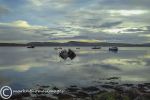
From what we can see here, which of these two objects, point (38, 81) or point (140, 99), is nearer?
point (140, 99)

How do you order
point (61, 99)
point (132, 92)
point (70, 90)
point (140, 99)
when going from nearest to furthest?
point (140, 99) < point (132, 92) < point (61, 99) < point (70, 90)

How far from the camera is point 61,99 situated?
19.5 metres

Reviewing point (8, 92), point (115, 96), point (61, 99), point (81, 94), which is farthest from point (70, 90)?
point (115, 96)

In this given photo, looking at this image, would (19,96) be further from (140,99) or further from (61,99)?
(140,99)

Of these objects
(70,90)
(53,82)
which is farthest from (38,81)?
(70,90)

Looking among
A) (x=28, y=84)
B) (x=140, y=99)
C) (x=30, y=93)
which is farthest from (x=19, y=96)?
(x=140, y=99)

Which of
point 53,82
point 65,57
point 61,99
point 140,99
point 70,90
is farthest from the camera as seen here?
point 65,57

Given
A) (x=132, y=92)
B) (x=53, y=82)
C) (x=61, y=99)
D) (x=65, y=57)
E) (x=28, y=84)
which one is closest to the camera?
(x=132, y=92)

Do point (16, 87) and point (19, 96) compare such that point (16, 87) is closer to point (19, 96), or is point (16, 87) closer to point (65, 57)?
point (19, 96)

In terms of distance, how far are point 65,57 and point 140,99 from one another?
5663 centimetres

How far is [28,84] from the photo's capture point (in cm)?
2719

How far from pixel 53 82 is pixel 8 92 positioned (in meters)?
8.72

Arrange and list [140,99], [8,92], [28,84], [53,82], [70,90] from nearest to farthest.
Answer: [140,99]
[8,92]
[70,90]
[28,84]
[53,82]

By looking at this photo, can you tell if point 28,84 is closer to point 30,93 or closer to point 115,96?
point 30,93
